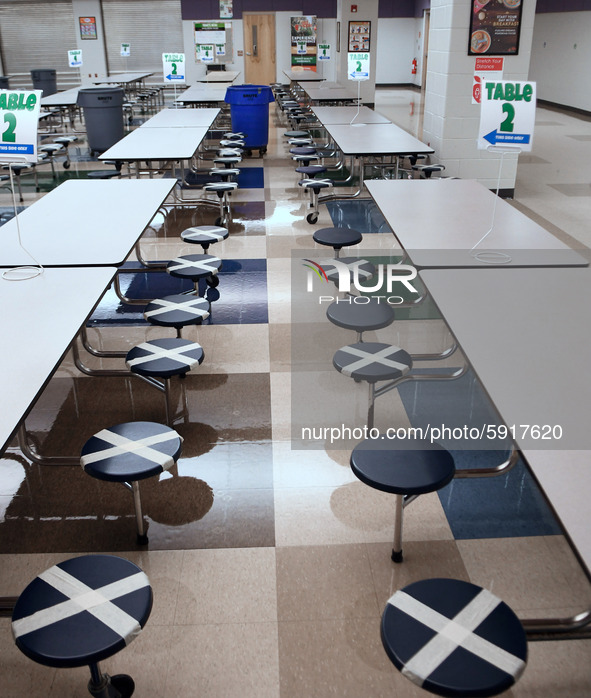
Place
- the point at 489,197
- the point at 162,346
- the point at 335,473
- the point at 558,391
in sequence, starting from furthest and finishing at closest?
the point at 489,197 < the point at 162,346 < the point at 335,473 < the point at 558,391

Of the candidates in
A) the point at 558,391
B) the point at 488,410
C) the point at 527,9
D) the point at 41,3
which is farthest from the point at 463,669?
the point at 41,3

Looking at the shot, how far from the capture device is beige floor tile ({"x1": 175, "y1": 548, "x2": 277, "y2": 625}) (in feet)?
6.90

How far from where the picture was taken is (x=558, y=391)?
1832mm

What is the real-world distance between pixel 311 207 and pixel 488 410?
3.96 metres

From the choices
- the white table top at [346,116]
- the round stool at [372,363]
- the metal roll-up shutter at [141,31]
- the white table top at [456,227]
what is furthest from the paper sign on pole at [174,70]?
the metal roll-up shutter at [141,31]

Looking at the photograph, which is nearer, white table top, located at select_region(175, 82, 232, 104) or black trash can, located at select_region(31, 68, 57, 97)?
white table top, located at select_region(175, 82, 232, 104)

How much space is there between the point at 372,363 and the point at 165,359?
2.93 feet

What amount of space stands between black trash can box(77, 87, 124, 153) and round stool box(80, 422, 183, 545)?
303 inches

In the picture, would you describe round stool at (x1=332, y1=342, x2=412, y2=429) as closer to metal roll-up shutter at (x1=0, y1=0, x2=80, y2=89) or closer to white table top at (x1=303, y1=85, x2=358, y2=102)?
white table top at (x1=303, y1=85, x2=358, y2=102)

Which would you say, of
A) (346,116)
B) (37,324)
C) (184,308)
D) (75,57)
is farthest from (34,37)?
(37,324)

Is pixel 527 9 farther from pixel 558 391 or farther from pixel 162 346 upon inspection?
pixel 558 391

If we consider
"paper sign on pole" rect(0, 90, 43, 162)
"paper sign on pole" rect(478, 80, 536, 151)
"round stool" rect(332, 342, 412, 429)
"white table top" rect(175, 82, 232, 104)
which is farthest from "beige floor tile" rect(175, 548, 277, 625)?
"white table top" rect(175, 82, 232, 104)

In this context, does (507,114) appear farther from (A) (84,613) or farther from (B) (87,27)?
(B) (87,27)

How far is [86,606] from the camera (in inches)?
62.4
